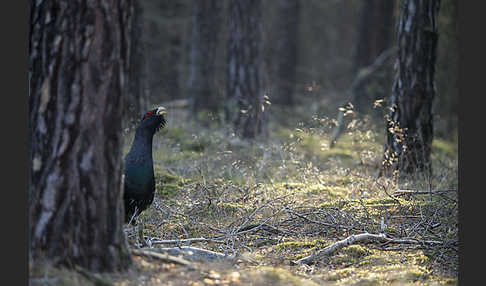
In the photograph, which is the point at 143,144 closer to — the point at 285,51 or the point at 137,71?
the point at 137,71

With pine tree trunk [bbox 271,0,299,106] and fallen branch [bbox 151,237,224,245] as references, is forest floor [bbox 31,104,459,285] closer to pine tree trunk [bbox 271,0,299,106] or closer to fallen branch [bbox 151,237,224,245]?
fallen branch [bbox 151,237,224,245]

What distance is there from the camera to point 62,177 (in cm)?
352

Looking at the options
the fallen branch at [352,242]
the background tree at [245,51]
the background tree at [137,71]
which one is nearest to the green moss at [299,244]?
the fallen branch at [352,242]

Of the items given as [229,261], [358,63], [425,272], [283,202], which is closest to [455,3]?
[358,63]

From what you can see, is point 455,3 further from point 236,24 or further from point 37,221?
point 37,221

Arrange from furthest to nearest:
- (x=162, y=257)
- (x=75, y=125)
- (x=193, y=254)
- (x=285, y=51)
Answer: (x=285, y=51) < (x=193, y=254) < (x=162, y=257) < (x=75, y=125)

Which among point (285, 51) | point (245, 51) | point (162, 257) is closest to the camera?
point (162, 257)

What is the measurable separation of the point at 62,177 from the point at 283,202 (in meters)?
Result: 3.35

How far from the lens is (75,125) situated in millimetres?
3500

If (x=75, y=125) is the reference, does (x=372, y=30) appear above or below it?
above

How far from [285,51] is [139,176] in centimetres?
1467

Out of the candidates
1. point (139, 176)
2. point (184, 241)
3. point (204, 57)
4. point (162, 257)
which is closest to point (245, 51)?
point (204, 57)

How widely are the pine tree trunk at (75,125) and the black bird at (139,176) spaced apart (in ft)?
6.07

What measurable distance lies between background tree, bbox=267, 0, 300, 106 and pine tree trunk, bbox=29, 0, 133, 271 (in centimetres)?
1523
